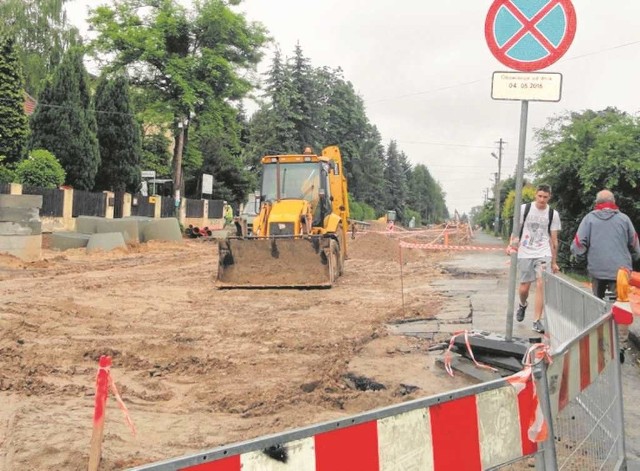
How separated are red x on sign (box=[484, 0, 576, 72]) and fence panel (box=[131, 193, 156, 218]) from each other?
28.8 m

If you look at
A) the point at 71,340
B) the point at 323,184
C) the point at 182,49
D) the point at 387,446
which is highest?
the point at 182,49

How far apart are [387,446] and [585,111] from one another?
1933 cm

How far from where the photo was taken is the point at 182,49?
40.0 m

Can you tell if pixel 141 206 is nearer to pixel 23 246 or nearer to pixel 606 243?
pixel 23 246

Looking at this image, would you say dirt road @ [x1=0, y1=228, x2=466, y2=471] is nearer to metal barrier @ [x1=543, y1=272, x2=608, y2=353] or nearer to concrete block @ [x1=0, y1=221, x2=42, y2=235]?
metal barrier @ [x1=543, y1=272, x2=608, y2=353]

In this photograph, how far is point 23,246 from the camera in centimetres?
1698

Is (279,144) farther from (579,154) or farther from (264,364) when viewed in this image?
(264,364)

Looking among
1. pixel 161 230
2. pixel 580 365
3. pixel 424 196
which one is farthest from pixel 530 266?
pixel 424 196

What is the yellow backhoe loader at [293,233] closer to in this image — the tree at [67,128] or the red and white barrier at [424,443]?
the red and white barrier at [424,443]

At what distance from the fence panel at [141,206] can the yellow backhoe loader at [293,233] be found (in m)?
18.9

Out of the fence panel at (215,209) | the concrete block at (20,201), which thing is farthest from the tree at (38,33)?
the concrete block at (20,201)

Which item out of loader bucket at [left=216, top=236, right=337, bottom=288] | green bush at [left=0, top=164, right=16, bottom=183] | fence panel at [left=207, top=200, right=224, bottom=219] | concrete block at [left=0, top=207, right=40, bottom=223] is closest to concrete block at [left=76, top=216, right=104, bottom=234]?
green bush at [left=0, top=164, right=16, bottom=183]

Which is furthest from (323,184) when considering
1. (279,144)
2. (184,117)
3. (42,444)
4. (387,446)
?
(279,144)

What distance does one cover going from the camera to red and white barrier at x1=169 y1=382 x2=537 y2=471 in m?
1.74
